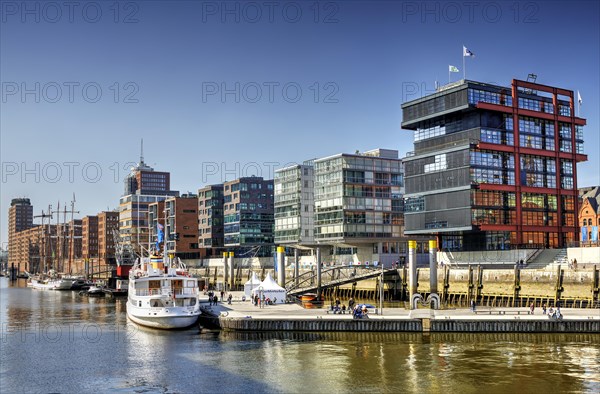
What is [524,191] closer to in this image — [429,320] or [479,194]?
[479,194]

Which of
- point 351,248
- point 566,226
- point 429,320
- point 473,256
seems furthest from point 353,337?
point 351,248

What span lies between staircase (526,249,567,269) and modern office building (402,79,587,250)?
12757 mm

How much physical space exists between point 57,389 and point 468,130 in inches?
3744

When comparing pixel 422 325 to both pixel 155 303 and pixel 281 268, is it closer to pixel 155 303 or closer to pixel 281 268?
pixel 155 303

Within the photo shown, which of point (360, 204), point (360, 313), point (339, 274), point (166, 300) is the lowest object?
point (360, 313)

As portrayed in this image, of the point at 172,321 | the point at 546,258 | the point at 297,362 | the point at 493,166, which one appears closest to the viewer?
the point at 297,362

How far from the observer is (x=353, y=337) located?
2783 inches

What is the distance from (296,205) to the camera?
172250mm

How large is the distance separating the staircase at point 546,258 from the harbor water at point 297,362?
3881cm

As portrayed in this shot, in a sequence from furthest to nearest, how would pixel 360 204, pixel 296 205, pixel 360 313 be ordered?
1. pixel 296 205
2. pixel 360 204
3. pixel 360 313

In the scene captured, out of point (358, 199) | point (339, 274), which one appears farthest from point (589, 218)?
point (339, 274)

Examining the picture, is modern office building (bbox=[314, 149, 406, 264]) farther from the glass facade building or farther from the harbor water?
the harbor water

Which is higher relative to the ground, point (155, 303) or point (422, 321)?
point (155, 303)

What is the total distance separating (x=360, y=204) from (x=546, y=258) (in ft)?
175
